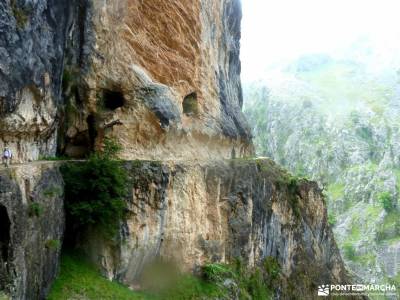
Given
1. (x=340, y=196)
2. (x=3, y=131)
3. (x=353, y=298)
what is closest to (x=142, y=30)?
(x=3, y=131)

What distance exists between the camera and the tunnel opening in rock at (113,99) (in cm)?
1903

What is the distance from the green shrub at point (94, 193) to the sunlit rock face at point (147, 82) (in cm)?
264

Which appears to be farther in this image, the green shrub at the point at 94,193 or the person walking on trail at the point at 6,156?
the green shrub at the point at 94,193

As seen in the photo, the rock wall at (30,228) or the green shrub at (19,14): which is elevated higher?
the green shrub at (19,14)

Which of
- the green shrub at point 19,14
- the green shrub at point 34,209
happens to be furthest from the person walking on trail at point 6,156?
the green shrub at point 19,14

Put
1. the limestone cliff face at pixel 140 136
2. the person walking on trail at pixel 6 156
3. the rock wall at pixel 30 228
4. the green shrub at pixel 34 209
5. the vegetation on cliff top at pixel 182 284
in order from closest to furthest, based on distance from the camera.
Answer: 1. the rock wall at pixel 30 228
2. the green shrub at pixel 34 209
3. the person walking on trail at pixel 6 156
4. the limestone cliff face at pixel 140 136
5. the vegetation on cliff top at pixel 182 284

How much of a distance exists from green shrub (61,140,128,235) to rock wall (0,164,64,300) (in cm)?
67

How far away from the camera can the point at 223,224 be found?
875 inches

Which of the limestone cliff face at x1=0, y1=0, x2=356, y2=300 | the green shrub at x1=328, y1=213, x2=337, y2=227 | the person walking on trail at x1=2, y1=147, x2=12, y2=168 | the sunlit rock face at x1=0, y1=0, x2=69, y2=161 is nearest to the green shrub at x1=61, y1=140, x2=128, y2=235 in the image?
the limestone cliff face at x1=0, y1=0, x2=356, y2=300

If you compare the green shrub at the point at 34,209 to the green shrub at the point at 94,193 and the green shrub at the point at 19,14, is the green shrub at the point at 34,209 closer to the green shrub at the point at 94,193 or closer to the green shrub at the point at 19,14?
the green shrub at the point at 94,193

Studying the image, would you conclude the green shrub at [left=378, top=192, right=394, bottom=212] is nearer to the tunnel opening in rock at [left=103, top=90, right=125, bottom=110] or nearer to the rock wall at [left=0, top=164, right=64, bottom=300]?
the tunnel opening in rock at [left=103, top=90, right=125, bottom=110]

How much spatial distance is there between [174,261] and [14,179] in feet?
29.8

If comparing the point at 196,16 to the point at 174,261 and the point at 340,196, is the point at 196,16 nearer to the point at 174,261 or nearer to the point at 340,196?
the point at 174,261

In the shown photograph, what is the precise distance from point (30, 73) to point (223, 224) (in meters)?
12.4
